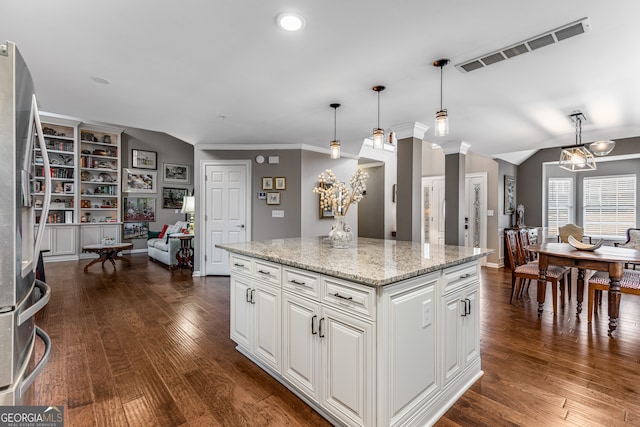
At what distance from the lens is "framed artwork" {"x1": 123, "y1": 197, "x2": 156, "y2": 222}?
772 centimetres

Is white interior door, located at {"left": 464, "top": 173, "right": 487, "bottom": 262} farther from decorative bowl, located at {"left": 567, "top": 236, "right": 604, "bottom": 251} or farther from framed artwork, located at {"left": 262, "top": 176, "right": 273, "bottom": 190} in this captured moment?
framed artwork, located at {"left": 262, "top": 176, "right": 273, "bottom": 190}

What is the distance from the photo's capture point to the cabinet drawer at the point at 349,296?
1480 mm

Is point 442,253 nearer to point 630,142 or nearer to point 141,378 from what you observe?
point 141,378

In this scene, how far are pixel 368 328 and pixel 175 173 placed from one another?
325 inches

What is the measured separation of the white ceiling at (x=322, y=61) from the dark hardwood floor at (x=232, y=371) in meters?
2.30

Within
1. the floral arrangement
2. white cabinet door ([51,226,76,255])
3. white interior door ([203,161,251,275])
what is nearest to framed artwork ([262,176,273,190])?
white interior door ([203,161,251,275])

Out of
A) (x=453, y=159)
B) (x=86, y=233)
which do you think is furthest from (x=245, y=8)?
(x=86, y=233)

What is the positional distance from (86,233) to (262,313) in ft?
22.8

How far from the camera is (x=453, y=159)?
5.01m

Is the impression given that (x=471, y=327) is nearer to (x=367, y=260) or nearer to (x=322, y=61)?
(x=367, y=260)

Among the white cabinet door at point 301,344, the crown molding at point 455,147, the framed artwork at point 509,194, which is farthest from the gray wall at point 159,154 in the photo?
the framed artwork at point 509,194

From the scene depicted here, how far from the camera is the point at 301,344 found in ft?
6.11

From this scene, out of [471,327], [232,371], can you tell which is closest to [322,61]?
[471,327]

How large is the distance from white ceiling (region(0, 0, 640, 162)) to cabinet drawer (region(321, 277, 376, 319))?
1.52 meters
